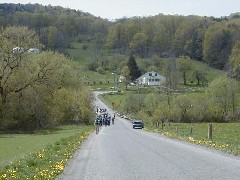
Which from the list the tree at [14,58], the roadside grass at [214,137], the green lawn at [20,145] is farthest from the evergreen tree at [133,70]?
the green lawn at [20,145]

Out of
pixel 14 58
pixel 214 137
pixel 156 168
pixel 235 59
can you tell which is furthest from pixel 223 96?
pixel 156 168

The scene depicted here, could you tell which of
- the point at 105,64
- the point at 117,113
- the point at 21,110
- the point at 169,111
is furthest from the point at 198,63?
the point at 21,110

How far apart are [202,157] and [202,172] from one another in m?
4.50

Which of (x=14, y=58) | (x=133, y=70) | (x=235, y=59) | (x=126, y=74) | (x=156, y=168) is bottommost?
(x=156, y=168)

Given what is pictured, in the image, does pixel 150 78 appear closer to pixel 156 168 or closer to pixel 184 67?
pixel 184 67

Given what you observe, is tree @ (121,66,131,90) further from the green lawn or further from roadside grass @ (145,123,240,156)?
the green lawn

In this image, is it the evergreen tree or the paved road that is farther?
the evergreen tree

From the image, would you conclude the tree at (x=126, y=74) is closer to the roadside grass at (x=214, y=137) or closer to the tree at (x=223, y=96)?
the tree at (x=223, y=96)

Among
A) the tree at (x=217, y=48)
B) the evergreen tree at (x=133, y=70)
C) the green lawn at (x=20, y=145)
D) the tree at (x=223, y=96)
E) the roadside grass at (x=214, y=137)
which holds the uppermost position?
the tree at (x=217, y=48)

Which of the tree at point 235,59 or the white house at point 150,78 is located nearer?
the tree at point 235,59

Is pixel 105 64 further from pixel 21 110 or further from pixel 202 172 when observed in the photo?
pixel 202 172

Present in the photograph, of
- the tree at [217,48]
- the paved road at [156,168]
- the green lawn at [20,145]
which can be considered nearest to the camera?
the paved road at [156,168]

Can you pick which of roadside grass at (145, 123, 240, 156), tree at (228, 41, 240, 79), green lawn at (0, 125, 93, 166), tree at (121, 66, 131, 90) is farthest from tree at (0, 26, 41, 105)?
tree at (228, 41, 240, 79)

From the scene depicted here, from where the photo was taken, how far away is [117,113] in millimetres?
112250
